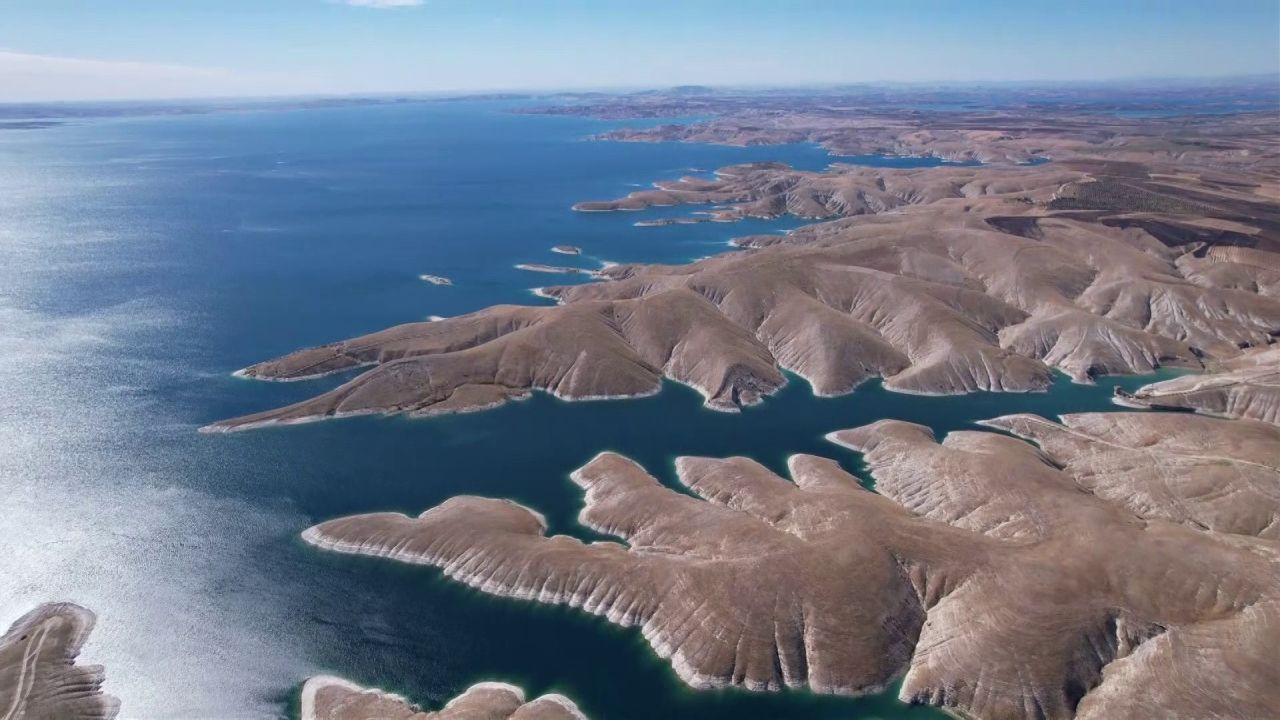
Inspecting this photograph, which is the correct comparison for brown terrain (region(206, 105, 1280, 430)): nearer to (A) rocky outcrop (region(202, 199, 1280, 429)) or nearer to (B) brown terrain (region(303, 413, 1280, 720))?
(A) rocky outcrop (region(202, 199, 1280, 429))

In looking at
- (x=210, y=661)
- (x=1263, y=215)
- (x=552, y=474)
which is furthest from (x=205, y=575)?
(x=1263, y=215)

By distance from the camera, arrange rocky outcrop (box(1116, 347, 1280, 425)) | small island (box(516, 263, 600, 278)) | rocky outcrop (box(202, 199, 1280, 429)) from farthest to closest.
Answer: small island (box(516, 263, 600, 278)) < rocky outcrop (box(202, 199, 1280, 429)) < rocky outcrop (box(1116, 347, 1280, 425))

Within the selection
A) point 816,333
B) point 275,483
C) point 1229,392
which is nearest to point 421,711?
point 275,483

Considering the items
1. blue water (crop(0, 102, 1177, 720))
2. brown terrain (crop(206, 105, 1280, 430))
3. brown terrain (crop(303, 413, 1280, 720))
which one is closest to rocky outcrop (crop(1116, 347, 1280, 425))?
blue water (crop(0, 102, 1177, 720))

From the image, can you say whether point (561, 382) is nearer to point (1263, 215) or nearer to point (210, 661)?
point (210, 661)

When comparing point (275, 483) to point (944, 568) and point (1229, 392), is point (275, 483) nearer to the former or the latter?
point (944, 568)
